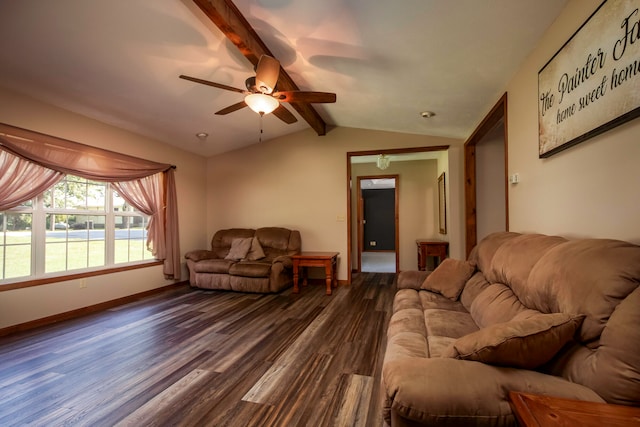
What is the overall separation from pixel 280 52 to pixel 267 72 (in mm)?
667

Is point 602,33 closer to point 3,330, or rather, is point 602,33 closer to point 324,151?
point 324,151

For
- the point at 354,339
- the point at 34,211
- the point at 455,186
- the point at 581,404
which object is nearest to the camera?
the point at 581,404

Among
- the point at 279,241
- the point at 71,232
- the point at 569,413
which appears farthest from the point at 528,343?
the point at 71,232

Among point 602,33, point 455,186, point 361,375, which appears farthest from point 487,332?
point 455,186

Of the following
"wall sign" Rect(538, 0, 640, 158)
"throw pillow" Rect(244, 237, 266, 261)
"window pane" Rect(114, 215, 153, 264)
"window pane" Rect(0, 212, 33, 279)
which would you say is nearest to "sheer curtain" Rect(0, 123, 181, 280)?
"window pane" Rect(114, 215, 153, 264)

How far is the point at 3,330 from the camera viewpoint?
281 centimetres

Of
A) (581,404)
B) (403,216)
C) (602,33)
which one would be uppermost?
(602,33)

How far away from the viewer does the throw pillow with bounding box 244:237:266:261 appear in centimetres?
480

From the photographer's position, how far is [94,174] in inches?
140

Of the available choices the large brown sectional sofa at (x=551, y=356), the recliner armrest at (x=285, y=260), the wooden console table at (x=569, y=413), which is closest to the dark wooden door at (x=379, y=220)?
the recliner armrest at (x=285, y=260)

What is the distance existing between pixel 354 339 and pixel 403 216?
3811mm

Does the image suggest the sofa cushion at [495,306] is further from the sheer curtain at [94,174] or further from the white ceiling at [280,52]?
the sheer curtain at [94,174]

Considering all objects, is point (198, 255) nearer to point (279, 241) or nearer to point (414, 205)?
point (279, 241)

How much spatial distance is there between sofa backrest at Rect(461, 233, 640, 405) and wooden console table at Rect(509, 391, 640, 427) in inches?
4.2
